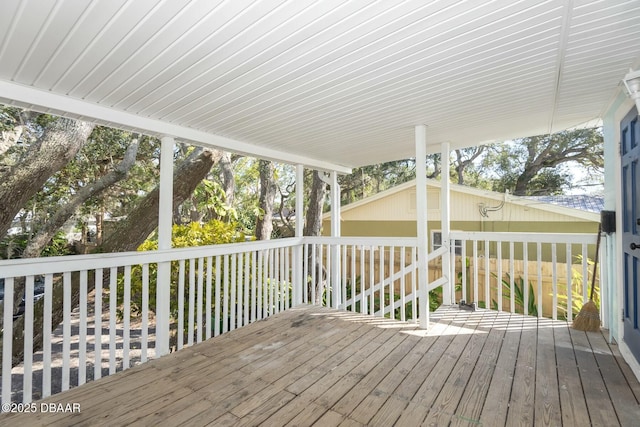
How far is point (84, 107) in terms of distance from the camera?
2514 mm

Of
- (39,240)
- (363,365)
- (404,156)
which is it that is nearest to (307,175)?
(404,156)

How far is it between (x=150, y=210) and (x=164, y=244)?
2.91 metres

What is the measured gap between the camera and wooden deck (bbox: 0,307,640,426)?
76.9 inches

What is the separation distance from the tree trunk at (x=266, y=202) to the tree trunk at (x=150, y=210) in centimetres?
268

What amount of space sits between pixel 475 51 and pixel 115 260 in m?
3.02

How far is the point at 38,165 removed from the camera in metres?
4.54

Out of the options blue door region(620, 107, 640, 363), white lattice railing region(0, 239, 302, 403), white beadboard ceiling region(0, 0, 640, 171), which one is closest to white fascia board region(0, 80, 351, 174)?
white beadboard ceiling region(0, 0, 640, 171)

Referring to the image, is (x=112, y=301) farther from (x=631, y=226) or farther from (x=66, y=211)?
(x=631, y=226)

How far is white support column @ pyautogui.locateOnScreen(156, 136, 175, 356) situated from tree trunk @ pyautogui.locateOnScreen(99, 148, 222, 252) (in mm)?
2664

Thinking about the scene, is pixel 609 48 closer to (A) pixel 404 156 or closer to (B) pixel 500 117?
(B) pixel 500 117

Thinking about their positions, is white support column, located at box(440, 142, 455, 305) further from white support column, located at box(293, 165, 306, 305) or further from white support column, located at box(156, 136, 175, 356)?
white support column, located at box(156, 136, 175, 356)

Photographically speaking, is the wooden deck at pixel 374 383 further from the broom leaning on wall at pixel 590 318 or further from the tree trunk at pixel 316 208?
the tree trunk at pixel 316 208

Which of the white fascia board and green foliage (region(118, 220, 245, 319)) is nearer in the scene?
the white fascia board

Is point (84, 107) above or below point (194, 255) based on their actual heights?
above
